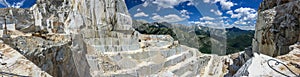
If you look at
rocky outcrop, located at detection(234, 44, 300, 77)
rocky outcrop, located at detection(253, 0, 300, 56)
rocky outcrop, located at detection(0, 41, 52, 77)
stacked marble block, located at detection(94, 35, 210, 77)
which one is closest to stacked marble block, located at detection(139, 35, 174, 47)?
stacked marble block, located at detection(94, 35, 210, 77)

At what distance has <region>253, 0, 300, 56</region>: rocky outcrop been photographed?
367 inches

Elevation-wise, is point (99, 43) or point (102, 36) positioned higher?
point (102, 36)

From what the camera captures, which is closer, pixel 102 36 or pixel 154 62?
pixel 102 36

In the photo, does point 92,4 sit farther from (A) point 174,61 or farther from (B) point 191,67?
(B) point 191,67

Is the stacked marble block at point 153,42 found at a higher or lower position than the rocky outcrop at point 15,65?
lower

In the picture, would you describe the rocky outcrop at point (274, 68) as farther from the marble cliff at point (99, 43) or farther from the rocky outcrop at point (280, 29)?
the marble cliff at point (99, 43)

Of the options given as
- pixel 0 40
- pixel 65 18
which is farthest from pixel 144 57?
pixel 0 40

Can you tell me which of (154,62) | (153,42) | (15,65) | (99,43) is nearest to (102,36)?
(99,43)

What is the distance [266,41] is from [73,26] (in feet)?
48.4

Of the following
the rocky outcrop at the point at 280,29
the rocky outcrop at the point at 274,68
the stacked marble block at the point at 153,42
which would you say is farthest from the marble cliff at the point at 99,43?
the rocky outcrop at the point at 274,68

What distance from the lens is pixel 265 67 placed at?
483 cm

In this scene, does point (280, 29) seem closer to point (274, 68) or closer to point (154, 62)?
point (274, 68)

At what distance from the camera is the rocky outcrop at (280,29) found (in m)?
9.31

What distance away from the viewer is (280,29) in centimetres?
1002
